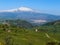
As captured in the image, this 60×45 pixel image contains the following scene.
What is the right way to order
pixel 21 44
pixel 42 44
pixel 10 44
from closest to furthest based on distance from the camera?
1. pixel 10 44
2. pixel 21 44
3. pixel 42 44

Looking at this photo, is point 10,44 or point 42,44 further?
point 42,44

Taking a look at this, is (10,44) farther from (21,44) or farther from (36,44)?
(36,44)

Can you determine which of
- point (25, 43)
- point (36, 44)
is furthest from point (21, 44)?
point (36, 44)

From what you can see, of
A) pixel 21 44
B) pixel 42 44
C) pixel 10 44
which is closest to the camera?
pixel 10 44

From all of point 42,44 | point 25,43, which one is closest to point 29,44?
point 25,43

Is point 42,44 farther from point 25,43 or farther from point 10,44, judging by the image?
point 10,44

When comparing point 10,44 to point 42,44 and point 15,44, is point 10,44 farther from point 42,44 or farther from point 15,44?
point 42,44

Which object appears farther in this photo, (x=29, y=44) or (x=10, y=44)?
(x=29, y=44)
